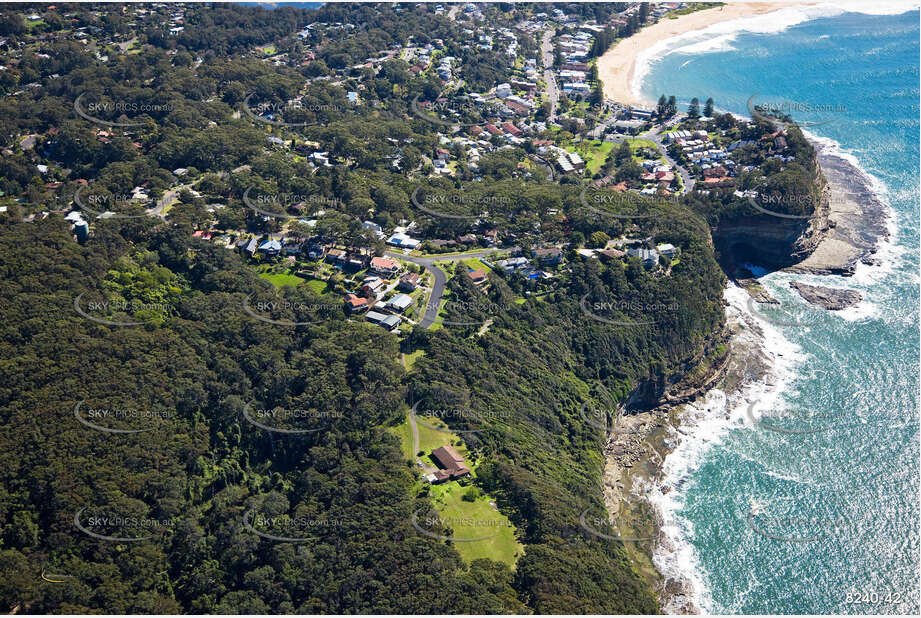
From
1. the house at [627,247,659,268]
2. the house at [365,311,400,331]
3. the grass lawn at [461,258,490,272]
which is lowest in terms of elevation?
the house at [365,311,400,331]

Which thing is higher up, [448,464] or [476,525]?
[448,464]

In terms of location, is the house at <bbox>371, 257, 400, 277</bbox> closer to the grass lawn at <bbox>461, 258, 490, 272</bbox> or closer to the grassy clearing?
the grassy clearing

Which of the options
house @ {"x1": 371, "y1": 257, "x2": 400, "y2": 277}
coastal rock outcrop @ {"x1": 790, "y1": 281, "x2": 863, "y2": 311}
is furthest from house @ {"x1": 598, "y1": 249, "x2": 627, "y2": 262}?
coastal rock outcrop @ {"x1": 790, "y1": 281, "x2": 863, "y2": 311}

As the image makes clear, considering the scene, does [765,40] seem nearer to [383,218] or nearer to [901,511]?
[383,218]

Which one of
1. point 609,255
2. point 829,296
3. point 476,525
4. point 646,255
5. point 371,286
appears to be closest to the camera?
point 476,525

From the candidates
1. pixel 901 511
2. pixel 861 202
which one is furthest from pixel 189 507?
pixel 861 202

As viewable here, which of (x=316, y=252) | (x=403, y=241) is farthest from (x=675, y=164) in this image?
(x=316, y=252)

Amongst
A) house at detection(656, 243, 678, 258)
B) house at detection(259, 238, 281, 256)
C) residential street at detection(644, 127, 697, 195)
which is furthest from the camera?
residential street at detection(644, 127, 697, 195)

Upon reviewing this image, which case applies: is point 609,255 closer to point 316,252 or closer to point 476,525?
point 316,252
